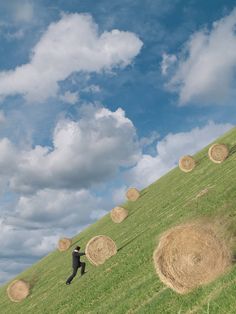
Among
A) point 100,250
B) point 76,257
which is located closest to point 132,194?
point 100,250

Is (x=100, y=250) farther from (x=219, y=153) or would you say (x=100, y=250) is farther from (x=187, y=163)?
(x=187, y=163)

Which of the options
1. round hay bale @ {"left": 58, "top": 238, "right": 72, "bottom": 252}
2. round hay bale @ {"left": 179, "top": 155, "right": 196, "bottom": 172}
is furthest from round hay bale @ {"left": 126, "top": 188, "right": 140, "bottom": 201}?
round hay bale @ {"left": 179, "top": 155, "right": 196, "bottom": 172}

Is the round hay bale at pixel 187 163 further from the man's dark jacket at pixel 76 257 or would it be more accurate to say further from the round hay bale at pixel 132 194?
the man's dark jacket at pixel 76 257

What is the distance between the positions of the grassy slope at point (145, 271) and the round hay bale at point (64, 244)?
256 cm

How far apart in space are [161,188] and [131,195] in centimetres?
570

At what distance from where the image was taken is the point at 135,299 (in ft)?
68.9

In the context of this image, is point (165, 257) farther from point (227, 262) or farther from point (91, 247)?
point (91, 247)

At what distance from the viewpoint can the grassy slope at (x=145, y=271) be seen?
1683 centimetres

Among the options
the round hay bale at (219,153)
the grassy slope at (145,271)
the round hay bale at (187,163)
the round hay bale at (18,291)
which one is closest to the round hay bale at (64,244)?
the grassy slope at (145,271)

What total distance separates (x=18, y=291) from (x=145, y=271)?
804 inches

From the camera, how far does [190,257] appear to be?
1727 centimetres

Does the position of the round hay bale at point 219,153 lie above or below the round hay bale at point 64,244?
below

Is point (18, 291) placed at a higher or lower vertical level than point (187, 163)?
lower

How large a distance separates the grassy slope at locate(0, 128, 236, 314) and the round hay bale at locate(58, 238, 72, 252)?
2557 mm
